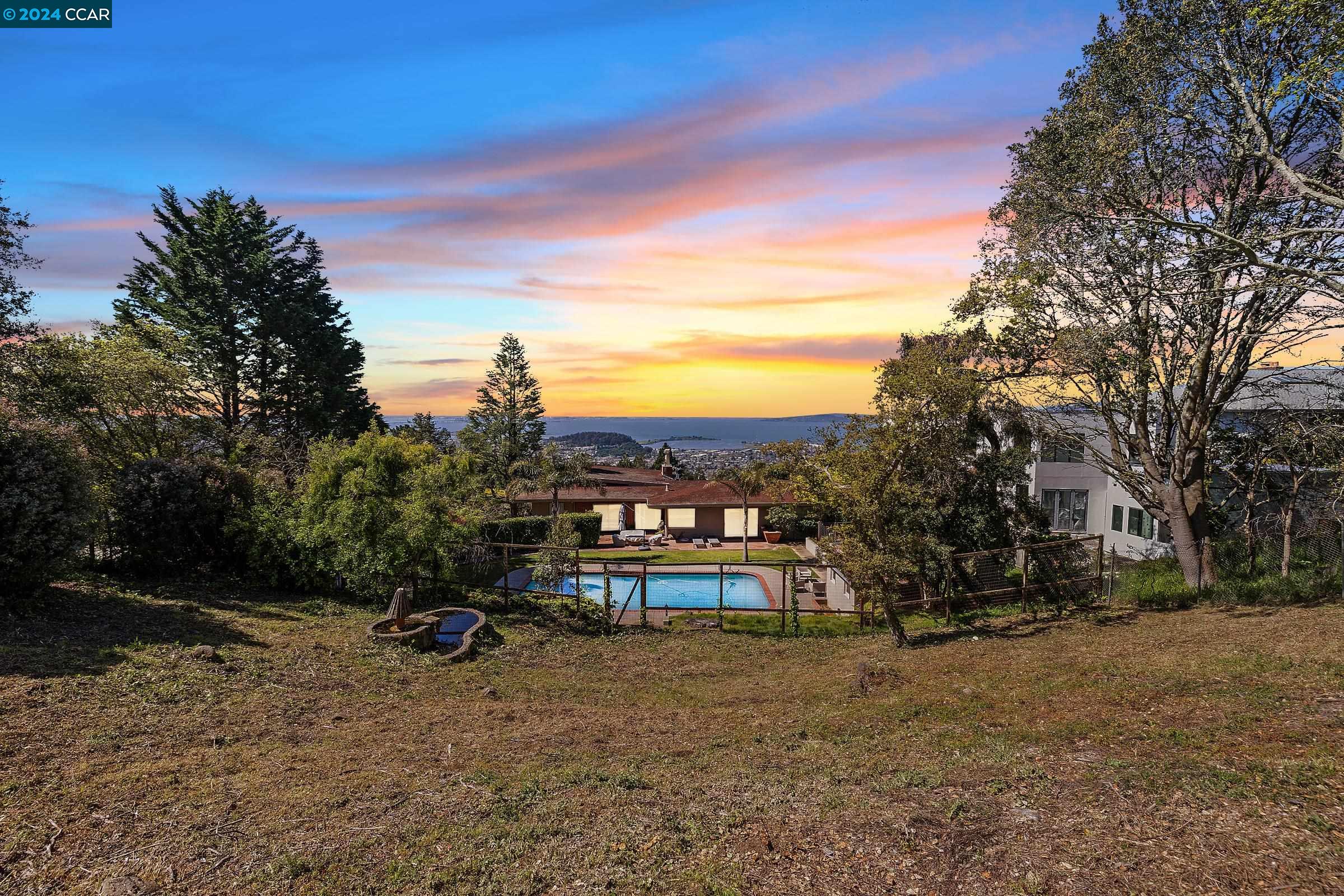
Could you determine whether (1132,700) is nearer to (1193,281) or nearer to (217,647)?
(1193,281)

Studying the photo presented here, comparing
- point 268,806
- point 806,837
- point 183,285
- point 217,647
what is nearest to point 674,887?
point 806,837

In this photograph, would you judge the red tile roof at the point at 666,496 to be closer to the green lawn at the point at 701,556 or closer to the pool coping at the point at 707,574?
the green lawn at the point at 701,556

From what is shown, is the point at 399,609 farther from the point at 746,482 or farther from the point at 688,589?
the point at 746,482

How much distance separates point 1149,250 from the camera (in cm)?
1246

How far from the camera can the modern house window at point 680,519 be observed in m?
40.0

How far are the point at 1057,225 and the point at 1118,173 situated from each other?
154 cm

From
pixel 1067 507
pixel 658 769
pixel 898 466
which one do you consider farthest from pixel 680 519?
pixel 658 769

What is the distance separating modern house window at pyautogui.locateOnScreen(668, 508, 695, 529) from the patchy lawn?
493 centimetres

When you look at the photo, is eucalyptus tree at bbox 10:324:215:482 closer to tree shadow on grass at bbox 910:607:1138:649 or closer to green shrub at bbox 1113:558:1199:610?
tree shadow on grass at bbox 910:607:1138:649

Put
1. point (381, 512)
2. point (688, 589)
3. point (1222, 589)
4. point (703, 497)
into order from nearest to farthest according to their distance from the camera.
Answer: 1. point (1222, 589)
2. point (381, 512)
3. point (688, 589)
4. point (703, 497)

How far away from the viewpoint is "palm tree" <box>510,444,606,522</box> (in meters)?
36.2

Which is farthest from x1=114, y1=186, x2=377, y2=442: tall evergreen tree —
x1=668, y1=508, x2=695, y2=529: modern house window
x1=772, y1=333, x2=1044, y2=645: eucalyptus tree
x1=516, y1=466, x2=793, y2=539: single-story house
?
x1=772, y1=333, x2=1044, y2=645: eucalyptus tree

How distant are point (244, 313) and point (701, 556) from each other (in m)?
25.7

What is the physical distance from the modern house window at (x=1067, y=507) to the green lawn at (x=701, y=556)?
38.3ft
